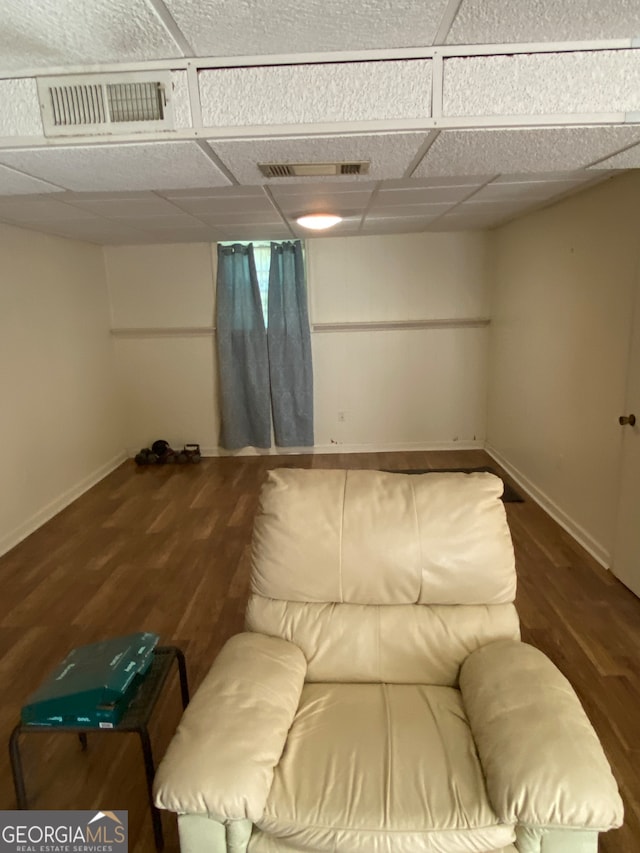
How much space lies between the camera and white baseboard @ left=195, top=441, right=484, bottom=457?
5.48 metres

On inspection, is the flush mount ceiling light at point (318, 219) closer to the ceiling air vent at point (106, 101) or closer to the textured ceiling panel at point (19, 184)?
the textured ceiling panel at point (19, 184)

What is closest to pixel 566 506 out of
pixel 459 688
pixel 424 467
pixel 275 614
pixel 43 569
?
pixel 424 467

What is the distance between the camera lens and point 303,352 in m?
5.19

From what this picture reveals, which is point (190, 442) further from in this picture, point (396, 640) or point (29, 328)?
point (396, 640)

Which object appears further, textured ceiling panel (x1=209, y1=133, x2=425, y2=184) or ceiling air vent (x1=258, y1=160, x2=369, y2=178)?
ceiling air vent (x1=258, y1=160, x2=369, y2=178)

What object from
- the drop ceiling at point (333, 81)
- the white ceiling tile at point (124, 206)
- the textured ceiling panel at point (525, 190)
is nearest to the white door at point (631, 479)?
the textured ceiling panel at point (525, 190)

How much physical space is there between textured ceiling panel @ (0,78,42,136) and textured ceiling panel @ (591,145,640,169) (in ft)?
6.35

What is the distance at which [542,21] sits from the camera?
4.44 ft

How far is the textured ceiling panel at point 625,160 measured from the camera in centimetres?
190

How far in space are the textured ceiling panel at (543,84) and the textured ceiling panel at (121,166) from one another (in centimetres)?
82

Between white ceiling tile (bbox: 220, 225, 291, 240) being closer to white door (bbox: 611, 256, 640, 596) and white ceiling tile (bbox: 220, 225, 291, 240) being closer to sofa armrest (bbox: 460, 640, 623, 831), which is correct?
white door (bbox: 611, 256, 640, 596)

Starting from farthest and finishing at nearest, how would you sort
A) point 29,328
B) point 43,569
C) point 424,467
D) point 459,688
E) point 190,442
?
1. point 190,442
2. point 424,467
3. point 29,328
4. point 43,569
5. point 459,688

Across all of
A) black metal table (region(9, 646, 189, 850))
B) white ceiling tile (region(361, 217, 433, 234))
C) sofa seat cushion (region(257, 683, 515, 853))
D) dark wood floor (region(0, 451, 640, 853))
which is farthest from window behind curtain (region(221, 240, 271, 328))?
sofa seat cushion (region(257, 683, 515, 853))

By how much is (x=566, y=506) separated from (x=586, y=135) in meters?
2.56
